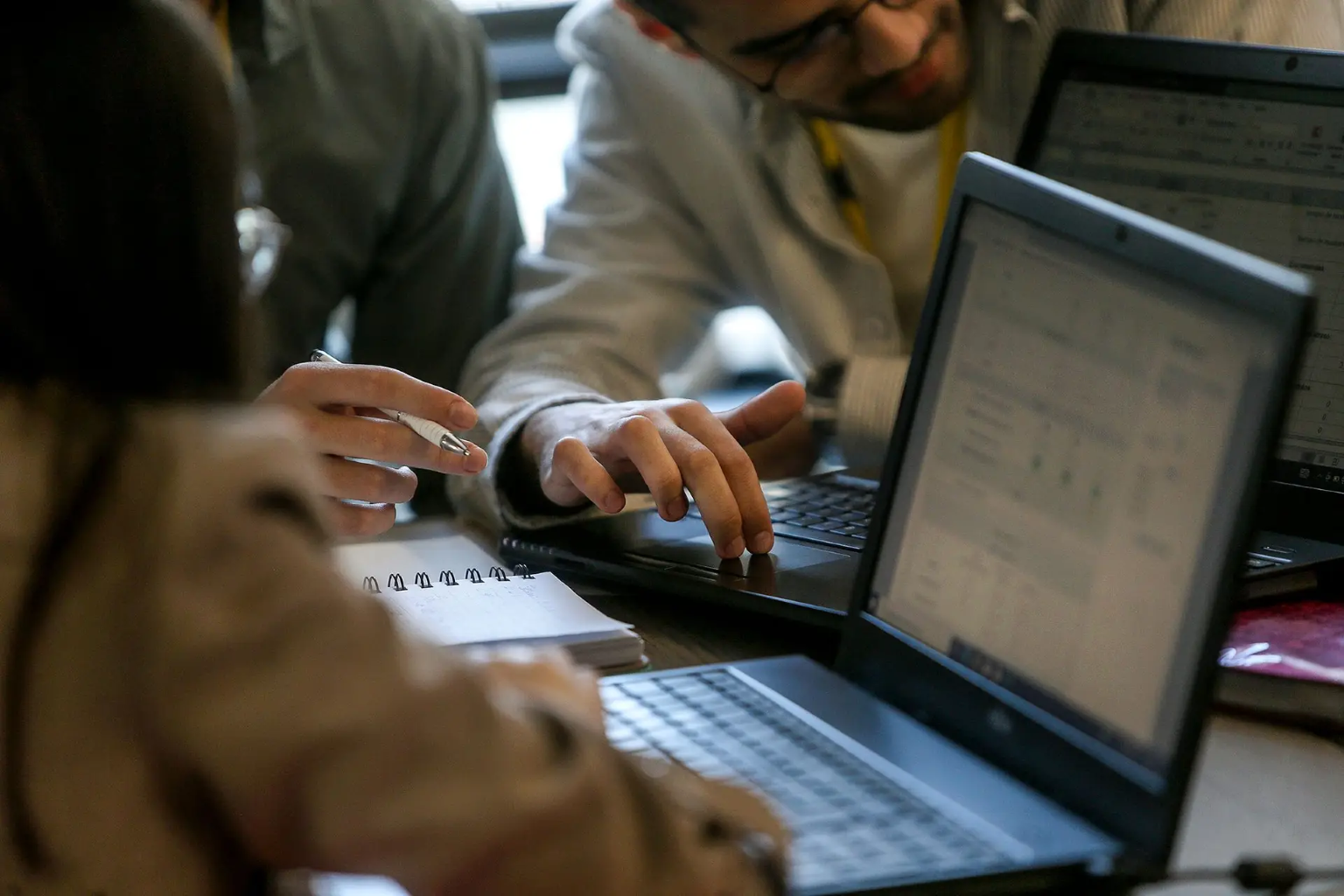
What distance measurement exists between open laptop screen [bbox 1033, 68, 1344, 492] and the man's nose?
204mm

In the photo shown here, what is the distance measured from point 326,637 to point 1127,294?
0.37 meters

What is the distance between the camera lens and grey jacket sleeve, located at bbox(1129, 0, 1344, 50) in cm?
119

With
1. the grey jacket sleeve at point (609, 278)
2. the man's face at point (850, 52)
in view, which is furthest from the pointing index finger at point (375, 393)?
the man's face at point (850, 52)

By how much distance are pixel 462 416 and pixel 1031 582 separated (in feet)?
1.45

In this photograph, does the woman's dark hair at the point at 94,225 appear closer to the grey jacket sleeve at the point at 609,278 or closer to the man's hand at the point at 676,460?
the man's hand at the point at 676,460

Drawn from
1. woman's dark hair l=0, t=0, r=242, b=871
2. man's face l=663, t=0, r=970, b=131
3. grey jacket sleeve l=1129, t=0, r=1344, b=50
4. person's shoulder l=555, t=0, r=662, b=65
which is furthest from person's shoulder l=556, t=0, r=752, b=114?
woman's dark hair l=0, t=0, r=242, b=871

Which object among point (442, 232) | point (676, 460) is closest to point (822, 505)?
point (676, 460)

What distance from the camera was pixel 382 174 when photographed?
166 centimetres

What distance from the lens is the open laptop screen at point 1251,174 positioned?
916 millimetres

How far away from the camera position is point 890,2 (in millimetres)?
1221

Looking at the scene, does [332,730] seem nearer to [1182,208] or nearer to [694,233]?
[1182,208]

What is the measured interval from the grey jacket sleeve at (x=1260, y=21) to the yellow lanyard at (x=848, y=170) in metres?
0.21

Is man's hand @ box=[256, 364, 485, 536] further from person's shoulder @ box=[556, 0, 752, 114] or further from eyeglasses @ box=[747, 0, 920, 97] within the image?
person's shoulder @ box=[556, 0, 752, 114]

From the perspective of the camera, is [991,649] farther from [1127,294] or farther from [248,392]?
[248,392]
